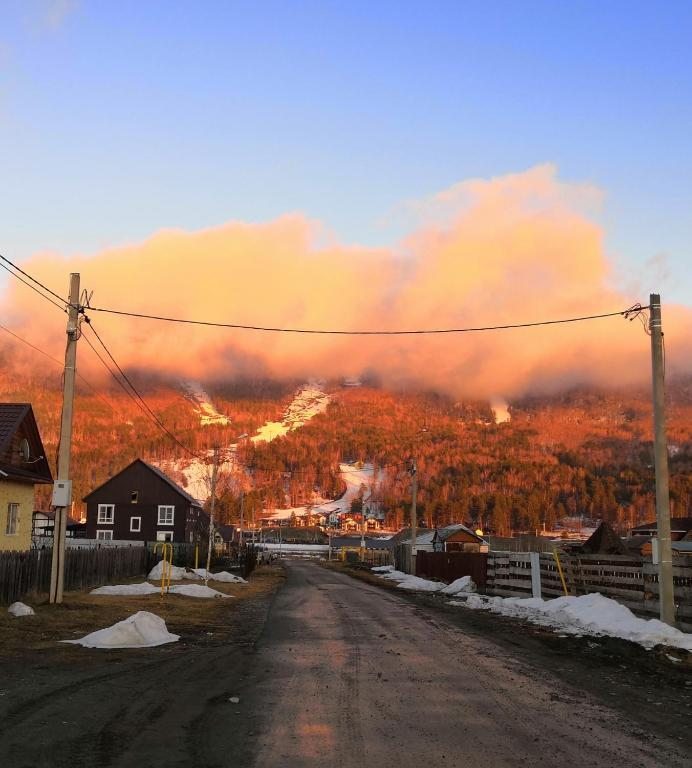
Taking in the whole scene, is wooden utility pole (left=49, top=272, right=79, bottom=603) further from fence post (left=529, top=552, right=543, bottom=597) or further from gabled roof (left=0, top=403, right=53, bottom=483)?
fence post (left=529, top=552, right=543, bottom=597)

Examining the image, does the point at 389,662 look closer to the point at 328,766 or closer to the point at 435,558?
the point at 328,766

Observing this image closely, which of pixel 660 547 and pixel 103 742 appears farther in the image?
pixel 660 547

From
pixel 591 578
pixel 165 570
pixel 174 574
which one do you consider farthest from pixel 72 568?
pixel 591 578

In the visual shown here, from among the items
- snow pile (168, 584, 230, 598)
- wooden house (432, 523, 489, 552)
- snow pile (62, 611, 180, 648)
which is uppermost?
snow pile (62, 611, 180, 648)

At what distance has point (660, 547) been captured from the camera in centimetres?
1691

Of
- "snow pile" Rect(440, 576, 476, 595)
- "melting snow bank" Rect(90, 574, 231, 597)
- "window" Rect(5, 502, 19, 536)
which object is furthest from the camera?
"snow pile" Rect(440, 576, 476, 595)

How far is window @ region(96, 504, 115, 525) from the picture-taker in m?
85.2

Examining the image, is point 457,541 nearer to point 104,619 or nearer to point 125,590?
point 125,590

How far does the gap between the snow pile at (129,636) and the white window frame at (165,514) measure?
7268cm

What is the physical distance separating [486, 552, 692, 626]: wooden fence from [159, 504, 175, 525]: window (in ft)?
194

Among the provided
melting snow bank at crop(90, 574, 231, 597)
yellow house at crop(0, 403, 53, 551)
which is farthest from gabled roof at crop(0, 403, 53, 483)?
melting snow bank at crop(90, 574, 231, 597)

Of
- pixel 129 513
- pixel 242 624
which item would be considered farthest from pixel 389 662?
pixel 129 513

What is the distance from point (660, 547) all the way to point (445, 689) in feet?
30.1

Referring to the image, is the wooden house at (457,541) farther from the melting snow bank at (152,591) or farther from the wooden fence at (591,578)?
the melting snow bank at (152,591)
